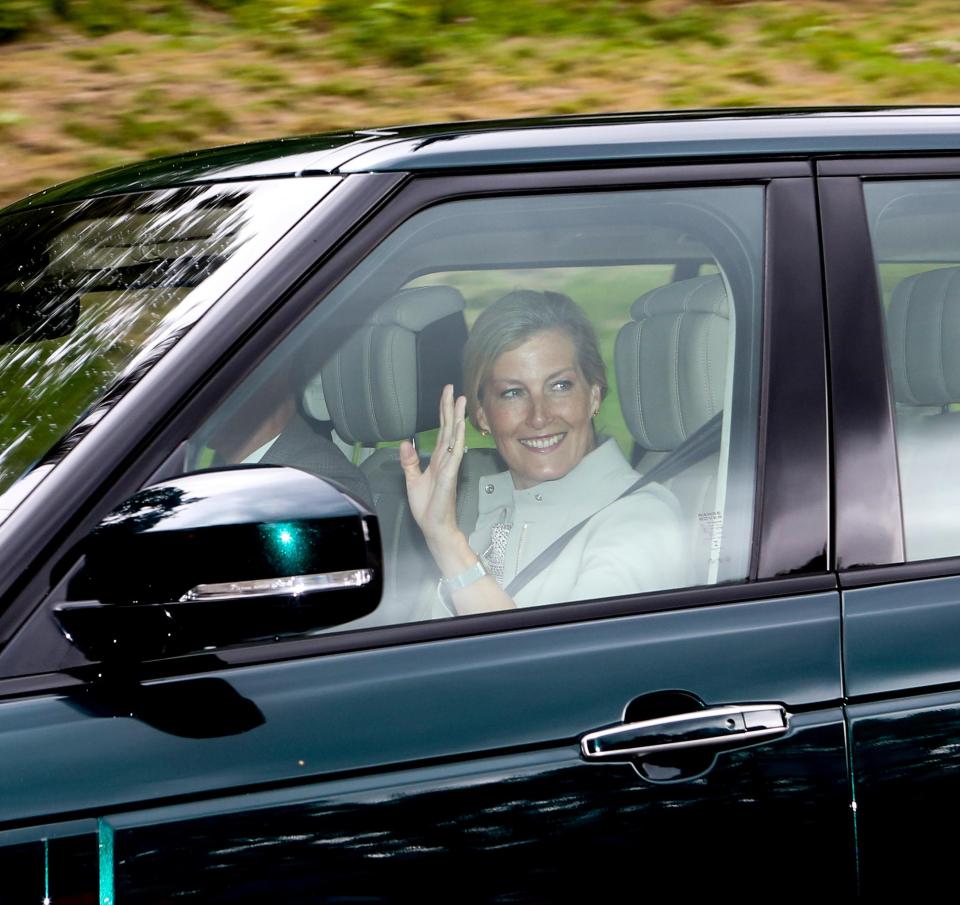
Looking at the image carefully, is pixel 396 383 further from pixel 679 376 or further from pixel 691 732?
pixel 691 732

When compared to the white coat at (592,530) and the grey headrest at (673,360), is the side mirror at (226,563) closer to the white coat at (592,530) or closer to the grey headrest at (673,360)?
the white coat at (592,530)

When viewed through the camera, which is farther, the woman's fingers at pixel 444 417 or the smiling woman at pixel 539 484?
the woman's fingers at pixel 444 417

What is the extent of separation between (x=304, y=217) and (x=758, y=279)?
67 cm

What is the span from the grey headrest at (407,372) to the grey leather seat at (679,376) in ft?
0.95

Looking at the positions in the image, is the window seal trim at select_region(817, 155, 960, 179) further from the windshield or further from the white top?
the windshield

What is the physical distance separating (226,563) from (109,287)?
27.9 inches

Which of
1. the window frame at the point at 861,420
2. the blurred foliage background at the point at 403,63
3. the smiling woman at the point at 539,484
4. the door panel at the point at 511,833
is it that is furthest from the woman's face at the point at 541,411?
the blurred foliage background at the point at 403,63

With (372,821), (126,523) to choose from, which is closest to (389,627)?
(372,821)

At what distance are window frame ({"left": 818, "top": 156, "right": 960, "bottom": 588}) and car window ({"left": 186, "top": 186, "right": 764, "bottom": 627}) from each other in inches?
4.7

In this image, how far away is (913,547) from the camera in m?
2.19

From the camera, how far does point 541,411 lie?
258 centimetres

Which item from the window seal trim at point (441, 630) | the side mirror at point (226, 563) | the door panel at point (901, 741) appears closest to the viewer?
the side mirror at point (226, 563)

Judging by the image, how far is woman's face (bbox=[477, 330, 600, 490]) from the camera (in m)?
2.51

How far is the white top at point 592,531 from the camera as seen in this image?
7.18 ft
